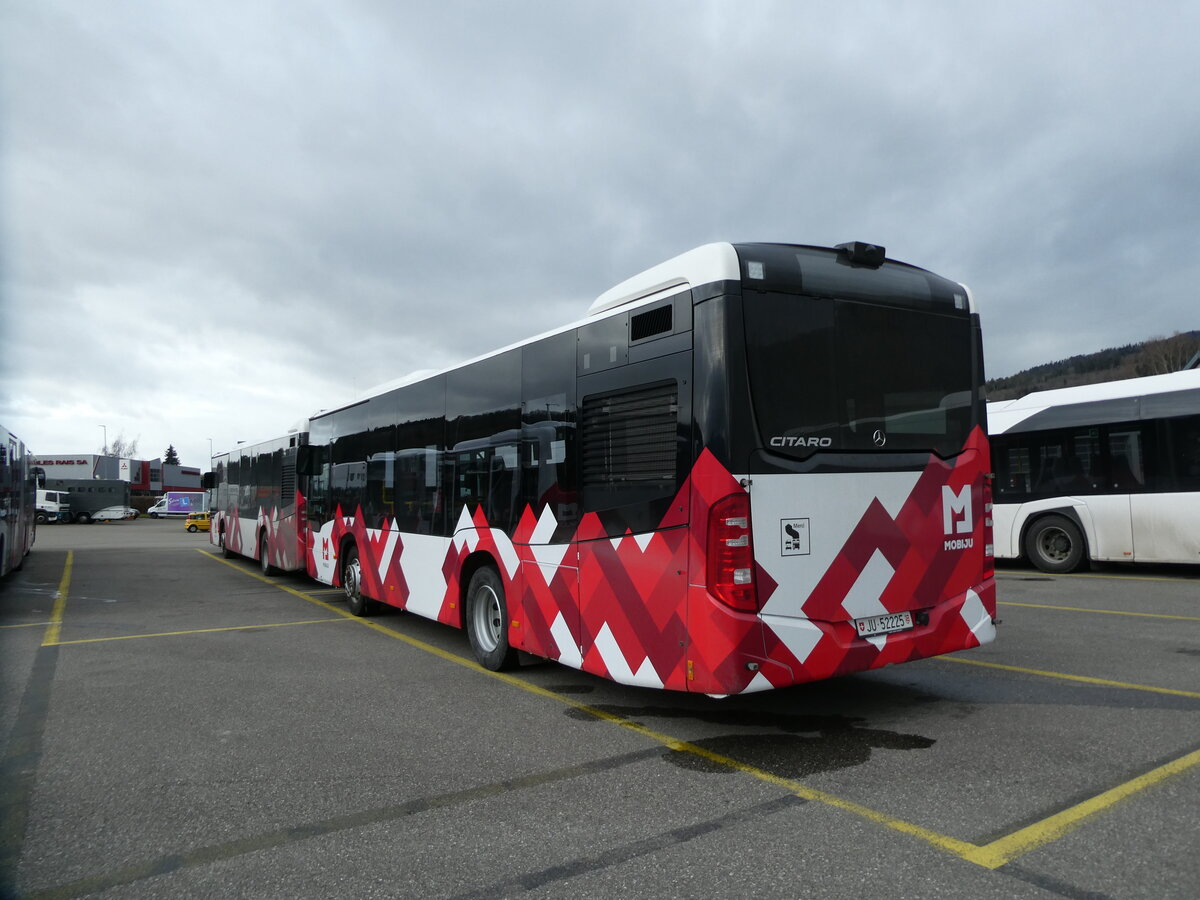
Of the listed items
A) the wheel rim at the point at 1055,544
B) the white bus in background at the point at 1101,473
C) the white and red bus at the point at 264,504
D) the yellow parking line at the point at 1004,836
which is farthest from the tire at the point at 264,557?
the wheel rim at the point at 1055,544

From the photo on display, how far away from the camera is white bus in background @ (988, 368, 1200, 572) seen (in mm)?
12320

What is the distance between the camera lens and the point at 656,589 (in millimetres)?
4977

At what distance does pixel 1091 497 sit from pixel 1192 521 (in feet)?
5.05

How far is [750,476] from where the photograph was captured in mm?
4598

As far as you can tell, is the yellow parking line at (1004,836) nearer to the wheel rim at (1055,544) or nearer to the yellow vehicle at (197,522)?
the wheel rim at (1055,544)

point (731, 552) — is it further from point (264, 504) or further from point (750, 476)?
point (264, 504)

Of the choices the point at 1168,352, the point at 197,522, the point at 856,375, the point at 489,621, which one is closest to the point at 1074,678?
the point at 856,375

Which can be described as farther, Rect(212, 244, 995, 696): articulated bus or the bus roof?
the bus roof

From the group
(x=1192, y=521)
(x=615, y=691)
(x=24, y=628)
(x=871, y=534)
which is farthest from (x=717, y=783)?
(x=1192, y=521)

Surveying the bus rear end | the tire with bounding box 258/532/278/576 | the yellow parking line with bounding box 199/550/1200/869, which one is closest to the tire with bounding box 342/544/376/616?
the yellow parking line with bounding box 199/550/1200/869

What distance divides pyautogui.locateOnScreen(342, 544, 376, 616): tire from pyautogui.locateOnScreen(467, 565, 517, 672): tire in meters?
3.49

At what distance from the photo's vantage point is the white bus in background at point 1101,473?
12.3m

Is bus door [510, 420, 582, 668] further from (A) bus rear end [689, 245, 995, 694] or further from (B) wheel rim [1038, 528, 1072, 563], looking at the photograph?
(B) wheel rim [1038, 528, 1072, 563]

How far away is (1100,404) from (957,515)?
10138 millimetres
